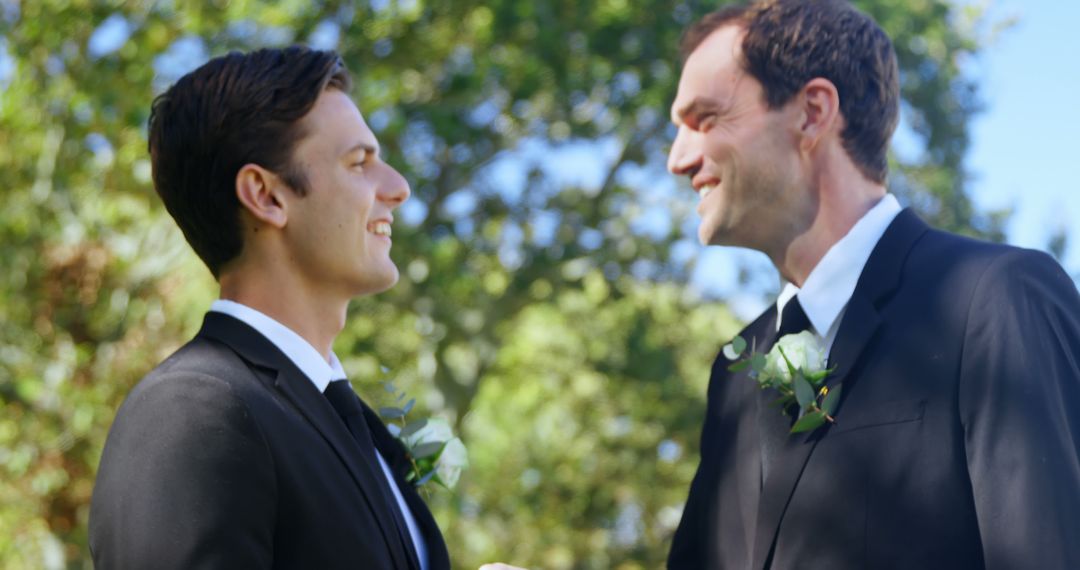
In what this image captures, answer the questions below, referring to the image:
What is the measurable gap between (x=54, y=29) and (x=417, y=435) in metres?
9.42

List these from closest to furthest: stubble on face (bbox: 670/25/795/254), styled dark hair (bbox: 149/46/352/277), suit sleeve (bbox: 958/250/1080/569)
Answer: suit sleeve (bbox: 958/250/1080/569) < styled dark hair (bbox: 149/46/352/277) < stubble on face (bbox: 670/25/795/254)

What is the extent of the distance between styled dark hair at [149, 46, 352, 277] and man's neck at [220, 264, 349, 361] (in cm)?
6

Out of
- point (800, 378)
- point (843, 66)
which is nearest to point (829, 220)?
point (843, 66)

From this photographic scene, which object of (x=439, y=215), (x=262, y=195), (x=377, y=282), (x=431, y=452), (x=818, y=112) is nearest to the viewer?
(x=262, y=195)

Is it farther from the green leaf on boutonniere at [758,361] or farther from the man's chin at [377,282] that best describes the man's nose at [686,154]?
the man's chin at [377,282]

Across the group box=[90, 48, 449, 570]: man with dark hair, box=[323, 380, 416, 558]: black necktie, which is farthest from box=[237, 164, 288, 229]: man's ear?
box=[323, 380, 416, 558]: black necktie

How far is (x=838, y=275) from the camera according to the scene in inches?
130

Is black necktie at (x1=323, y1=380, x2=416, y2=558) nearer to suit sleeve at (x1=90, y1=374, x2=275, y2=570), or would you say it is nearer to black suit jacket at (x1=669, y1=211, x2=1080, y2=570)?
suit sleeve at (x1=90, y1=374, x2=275, y2=570)

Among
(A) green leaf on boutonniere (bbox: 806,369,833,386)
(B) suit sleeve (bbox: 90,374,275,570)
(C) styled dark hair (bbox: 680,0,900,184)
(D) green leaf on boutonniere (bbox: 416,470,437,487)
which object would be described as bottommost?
(D) green leaf on boutonniere (bbox: 416,470,437,487)

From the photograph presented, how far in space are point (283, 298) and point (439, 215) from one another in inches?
440

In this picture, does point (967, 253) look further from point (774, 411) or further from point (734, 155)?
point (734, 155)

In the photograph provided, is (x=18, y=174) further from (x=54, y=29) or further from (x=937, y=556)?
(x=937, y=556)

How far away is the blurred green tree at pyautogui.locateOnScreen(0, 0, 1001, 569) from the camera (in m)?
11.6

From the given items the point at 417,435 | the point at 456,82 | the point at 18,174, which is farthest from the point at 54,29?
the point at 417,435
